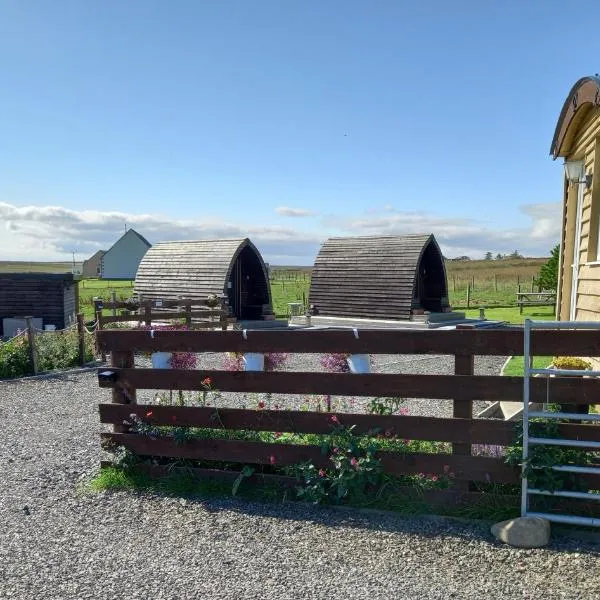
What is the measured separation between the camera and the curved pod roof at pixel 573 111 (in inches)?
278

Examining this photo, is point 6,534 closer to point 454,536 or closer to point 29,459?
point 29,459

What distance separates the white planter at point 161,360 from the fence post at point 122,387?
15.0 inches

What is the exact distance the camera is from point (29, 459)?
6.49 meters

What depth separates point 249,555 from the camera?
4.07 meters

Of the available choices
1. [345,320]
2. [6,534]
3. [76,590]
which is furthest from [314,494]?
[345,320]

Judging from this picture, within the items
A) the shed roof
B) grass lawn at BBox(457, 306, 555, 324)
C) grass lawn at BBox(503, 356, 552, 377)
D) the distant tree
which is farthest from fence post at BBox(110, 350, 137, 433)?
the distant tree

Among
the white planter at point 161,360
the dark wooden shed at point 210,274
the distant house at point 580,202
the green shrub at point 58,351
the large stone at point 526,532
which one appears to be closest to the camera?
the large stone at point 526,532

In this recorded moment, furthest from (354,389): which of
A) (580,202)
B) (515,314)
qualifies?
(515,314)

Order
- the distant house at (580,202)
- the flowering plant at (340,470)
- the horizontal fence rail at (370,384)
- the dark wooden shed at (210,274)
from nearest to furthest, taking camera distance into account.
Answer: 1. the horizontal fence rail at (370,384)
2. the flowering plant at (340,470)
3. the distant house at (580,202)
4. the dark wooden shed at (210,274)

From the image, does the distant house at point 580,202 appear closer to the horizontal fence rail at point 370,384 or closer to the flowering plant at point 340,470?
the horizontal fence rail at point 370,384

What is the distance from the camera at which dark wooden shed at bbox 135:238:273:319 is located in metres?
21.7

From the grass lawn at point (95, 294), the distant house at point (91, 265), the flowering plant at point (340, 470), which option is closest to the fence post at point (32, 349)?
the flowering plant at point (340, 470)

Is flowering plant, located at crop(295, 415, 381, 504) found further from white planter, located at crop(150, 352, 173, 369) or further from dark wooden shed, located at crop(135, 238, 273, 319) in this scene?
dark wooden shed, located at crop(135, 238, 273, 319)

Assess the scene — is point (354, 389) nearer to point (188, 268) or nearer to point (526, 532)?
point (526, 532)
